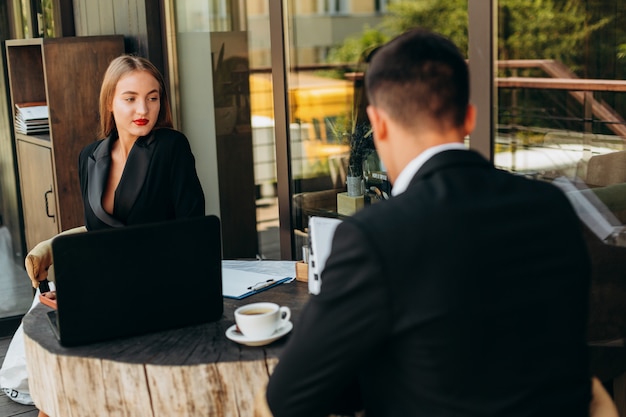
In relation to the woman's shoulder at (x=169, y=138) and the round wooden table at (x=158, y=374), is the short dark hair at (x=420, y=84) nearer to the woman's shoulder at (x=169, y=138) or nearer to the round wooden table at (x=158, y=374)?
the round wooden table at (x=158, y=374)

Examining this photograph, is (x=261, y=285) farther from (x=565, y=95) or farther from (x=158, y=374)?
(x=565, y=95)

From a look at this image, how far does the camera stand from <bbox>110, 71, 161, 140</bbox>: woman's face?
2625 millimetres

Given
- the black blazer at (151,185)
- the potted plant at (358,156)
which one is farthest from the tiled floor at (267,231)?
the black blazer at (151,185)

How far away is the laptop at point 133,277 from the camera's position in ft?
5.94

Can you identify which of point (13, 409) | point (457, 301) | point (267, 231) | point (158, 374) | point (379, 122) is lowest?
point (13, 409)

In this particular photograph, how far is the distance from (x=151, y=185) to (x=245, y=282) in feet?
1.73

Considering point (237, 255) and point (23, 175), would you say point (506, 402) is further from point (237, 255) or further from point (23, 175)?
point (23, 175)

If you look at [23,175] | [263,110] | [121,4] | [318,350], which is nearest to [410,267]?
[318,350]

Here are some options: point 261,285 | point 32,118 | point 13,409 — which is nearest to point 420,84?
point 261,285

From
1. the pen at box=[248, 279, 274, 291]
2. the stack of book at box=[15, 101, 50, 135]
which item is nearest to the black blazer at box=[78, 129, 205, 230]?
the pen at box=[248, 279, 274, 291]

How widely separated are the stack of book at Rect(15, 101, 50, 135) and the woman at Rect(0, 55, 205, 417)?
64.5 inches

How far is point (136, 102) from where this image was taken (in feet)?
8.61

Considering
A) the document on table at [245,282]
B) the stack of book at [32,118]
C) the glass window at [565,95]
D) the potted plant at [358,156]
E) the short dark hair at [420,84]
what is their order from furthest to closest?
the stack of book at [32,118] < the potted plant at [358,156] < the glass window at [565,95] < the document on table at [245,282] < the short dark hair at [420,84]

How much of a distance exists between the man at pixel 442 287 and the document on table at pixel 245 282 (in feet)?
3.15
